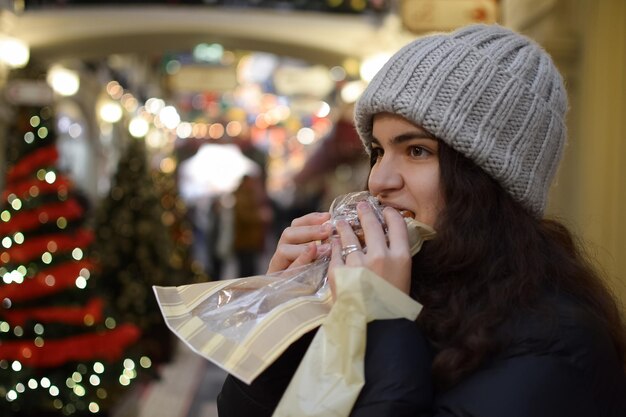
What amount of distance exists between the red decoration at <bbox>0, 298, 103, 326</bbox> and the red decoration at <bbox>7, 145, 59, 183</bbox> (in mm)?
903

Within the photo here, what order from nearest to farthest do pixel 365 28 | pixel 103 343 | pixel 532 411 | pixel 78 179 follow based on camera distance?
pixel 532 411 → pixel 103 343 → pixel 365 28 → pixel 78 179

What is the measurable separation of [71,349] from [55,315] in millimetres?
246

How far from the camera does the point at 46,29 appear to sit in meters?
12.0

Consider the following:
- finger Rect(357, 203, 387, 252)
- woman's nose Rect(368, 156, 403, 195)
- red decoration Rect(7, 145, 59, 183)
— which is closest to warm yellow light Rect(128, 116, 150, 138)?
red decoration Rect(7, 145, 59, 183)

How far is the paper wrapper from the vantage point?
4.52 ft

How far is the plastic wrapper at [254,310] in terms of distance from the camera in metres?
1.46

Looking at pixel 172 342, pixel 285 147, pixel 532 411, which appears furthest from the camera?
pixel 285 147

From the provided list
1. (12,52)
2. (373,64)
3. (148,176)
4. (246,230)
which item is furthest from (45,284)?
(246,230)

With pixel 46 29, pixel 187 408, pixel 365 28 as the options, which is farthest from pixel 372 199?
pixel 46 29

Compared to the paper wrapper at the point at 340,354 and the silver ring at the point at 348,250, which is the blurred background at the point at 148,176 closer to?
the silver ring at the point at 348,250

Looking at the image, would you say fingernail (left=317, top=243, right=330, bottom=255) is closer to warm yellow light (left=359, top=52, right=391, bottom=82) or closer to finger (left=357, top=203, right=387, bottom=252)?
finger (left=357, top=203, right=387, bottom=252)

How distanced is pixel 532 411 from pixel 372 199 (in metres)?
0.53

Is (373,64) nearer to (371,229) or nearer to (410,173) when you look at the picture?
(410,173)

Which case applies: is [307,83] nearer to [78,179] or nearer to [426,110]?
[78,179]
